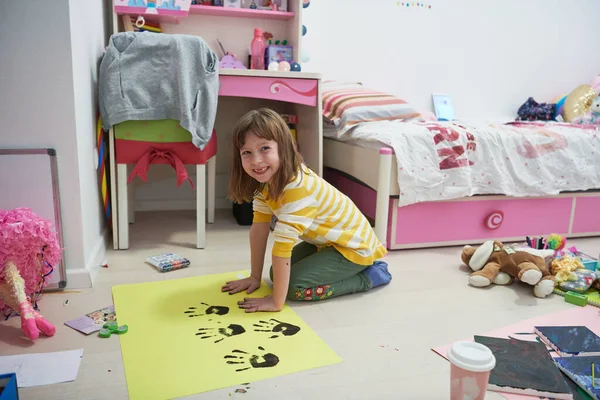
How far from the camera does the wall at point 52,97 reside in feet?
4.48

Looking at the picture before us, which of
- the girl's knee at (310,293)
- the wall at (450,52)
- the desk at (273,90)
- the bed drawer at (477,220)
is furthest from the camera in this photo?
the wall at (450,52)

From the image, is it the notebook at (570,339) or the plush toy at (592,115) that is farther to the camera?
the plush toy at (592,115)

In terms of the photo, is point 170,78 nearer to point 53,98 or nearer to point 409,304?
point 53,98

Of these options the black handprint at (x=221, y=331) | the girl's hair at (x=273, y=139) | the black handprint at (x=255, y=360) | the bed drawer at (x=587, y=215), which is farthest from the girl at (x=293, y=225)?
the bed drawer at (x=587, y=215)

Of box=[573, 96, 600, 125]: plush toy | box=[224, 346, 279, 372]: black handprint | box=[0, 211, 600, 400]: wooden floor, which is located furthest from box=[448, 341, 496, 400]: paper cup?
box=[573, 96, 600, 125]: plush toy

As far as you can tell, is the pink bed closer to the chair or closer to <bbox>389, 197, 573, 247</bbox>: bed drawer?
<bbox>389, 197, 573, 247</bbox>: bed drawer

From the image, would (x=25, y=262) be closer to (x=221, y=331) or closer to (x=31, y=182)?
(x=31, y=182)

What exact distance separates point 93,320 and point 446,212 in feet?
4.75

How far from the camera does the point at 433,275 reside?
71.1 inches

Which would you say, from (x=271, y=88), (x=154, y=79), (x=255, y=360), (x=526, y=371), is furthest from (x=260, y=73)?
(x=526, y=371)

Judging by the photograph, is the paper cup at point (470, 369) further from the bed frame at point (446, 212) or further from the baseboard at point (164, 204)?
the baseboard at point (164, 204)

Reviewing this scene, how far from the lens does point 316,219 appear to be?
1.50 m

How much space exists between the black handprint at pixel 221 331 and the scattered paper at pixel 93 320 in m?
0.26

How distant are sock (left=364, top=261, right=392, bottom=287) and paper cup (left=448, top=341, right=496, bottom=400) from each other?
0.72 m
